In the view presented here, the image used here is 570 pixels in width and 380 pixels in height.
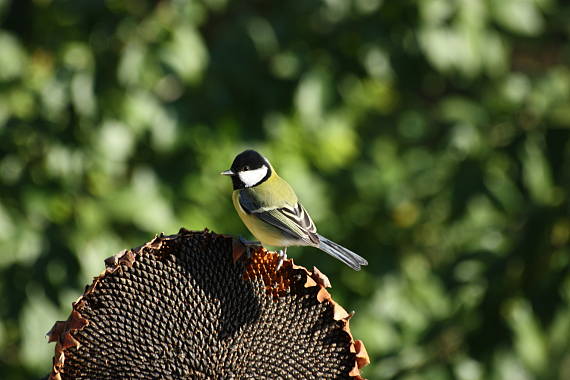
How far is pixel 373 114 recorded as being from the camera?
16.9 feet

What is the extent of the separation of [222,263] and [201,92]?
8.78ft

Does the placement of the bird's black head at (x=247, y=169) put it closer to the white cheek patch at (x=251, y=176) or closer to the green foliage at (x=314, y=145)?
the white cheek patch at (x=251, y=176)

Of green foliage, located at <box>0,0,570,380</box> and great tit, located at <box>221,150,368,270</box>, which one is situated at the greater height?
green foliage, located at <box>0,0,570,380</box>

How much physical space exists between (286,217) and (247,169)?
0.72ft

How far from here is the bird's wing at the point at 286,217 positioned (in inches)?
97.4

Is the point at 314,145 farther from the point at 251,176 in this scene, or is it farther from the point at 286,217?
the point at 286,217

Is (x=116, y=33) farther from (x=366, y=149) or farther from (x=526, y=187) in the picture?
(x=526, y=187)

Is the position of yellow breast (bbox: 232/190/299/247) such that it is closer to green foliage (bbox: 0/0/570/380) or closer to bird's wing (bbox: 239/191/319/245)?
bird's wing (bbox: 239/191/319/245)

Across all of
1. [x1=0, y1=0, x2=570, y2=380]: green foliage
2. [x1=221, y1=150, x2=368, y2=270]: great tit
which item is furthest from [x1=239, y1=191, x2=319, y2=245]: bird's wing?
[x1=0, y1=0, x2=570, y2=380]: green foliage

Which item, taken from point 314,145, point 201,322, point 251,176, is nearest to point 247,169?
point 251,176

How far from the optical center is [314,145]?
4914 millimetres

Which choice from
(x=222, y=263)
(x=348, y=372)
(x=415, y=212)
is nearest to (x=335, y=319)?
(x=348, y=372)

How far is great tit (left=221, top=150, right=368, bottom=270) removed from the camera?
247 cm

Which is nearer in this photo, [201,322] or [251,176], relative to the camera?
[201,322]
